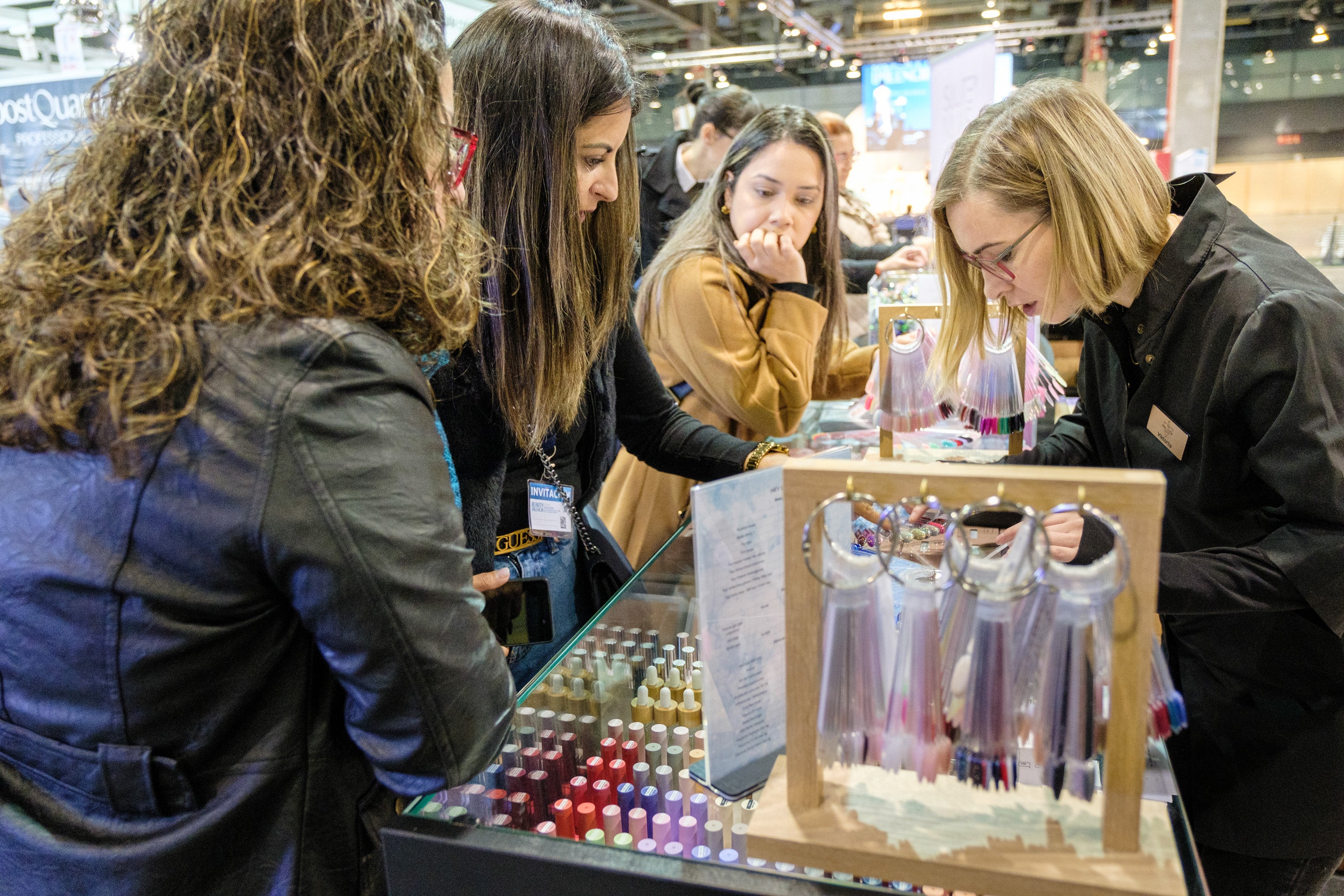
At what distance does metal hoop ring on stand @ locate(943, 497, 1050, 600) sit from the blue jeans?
2.64ft

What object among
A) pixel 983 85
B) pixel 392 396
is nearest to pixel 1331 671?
pixel 392 396

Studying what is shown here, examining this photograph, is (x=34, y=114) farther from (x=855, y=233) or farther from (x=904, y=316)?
(x=855, y=233)

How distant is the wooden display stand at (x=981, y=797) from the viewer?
607 millimetres

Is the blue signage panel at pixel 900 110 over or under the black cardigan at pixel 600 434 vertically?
over

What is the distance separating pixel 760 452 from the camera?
1623 millimetres

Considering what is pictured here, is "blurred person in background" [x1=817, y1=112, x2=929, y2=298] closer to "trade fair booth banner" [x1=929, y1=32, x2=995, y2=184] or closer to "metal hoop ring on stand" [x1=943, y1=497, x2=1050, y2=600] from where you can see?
"trade fair booth banner" [x1=929, y1=32, x2=995, y2=184]

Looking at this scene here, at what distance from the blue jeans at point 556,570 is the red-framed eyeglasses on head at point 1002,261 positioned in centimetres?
78

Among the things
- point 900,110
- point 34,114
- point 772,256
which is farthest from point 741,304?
point 900,110

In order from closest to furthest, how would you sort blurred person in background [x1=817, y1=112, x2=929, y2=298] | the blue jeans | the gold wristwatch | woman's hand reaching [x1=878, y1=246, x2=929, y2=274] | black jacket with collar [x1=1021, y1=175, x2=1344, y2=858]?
black jacket with collar [x1=1021, y1=175, x2=1344, y2=858]
the blue jeans
the gold wristwatch
woman's hand reaching [x1=878, y1=246, x2=929, y2=274]
blurred person in background [x1=817, y1=112, x2=929, y2=298]

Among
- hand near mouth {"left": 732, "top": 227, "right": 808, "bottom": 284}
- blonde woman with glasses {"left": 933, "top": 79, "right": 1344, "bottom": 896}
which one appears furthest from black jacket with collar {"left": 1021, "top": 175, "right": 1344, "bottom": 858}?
hand near mouth {"left": 732, "top": 227, "right": 808, "bottom": 284}

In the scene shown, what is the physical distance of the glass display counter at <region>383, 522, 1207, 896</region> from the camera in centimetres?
72

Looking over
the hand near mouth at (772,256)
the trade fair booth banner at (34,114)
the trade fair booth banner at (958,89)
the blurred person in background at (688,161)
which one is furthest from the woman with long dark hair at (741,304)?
the trade fair booth banner at (34,114)

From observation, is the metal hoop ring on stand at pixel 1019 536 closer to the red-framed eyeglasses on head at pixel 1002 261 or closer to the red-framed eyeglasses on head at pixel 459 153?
the red-framed eyeglasses on head at pixel 459 153

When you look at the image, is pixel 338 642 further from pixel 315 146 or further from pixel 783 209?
pixel 783 209
